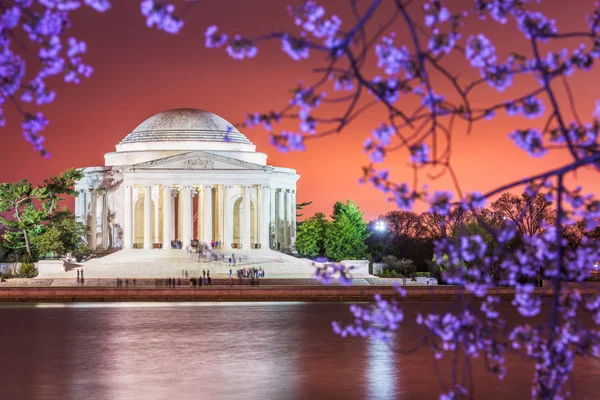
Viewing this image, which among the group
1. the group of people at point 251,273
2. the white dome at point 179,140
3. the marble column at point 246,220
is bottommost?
the group of people at point 251,273

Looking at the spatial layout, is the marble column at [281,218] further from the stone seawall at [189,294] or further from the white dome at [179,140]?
the stone seawall at [189,294]

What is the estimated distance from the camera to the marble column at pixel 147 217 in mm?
134750

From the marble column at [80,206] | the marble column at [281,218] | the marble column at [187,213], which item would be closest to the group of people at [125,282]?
the marble column at [187,213]

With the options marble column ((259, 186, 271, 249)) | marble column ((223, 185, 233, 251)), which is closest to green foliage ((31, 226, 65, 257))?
marble column ((223, 185, 233, 251))

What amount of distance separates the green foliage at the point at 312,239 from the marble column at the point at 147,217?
18.8m

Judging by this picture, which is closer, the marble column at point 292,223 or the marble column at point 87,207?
the marble column at point 87,207

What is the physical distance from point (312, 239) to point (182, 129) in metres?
20.6

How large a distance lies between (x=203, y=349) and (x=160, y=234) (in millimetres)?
102413

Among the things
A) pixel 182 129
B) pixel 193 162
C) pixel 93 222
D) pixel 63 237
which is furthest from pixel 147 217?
pixel 182 129

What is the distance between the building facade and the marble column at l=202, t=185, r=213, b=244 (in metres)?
0.11

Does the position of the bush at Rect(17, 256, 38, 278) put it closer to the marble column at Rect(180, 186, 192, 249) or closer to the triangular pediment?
the triangular pediment

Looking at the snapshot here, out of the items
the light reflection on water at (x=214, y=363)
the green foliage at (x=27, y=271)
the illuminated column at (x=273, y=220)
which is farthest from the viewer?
the illuminated column at (x=273, y=220)

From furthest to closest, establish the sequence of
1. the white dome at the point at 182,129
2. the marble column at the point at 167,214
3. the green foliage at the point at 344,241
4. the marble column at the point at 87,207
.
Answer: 1. the marble column at the point at 87,207
2. the white dome at the point at 182,129
3. the green foliage at the point at 344,241
4. the marble column at the point at 167,214

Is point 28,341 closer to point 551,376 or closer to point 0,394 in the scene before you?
point 0,394
